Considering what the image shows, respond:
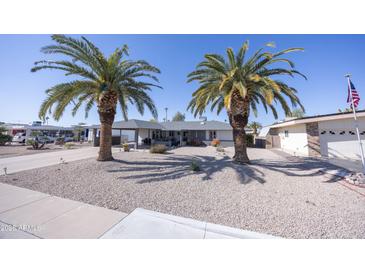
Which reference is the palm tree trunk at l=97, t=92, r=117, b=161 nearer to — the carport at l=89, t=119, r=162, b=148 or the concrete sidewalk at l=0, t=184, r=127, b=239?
the concrete sidewalk at l=0, t=184, r=127, b=239

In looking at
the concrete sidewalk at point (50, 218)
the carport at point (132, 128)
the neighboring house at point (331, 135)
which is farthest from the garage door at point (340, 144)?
the carport at point (132, 128)

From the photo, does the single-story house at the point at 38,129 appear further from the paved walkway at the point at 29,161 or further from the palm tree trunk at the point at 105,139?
the palm tree trunk at the point at 105,139

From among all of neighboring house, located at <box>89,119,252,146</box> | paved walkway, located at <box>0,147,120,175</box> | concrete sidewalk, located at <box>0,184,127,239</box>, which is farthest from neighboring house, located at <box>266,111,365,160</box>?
paved walkway, located at <box>0,147,120,175</box>

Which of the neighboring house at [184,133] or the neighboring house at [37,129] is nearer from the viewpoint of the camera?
the neighboring house at [184,133]

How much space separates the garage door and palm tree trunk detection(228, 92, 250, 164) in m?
8.64

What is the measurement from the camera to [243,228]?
353 cm

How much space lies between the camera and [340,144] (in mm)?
12555

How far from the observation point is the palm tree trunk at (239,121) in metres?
9.59

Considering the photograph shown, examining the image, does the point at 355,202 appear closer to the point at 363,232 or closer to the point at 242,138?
the point at 363,232

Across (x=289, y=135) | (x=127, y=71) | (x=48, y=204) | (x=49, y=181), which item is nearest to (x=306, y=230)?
(x=48, y=204)

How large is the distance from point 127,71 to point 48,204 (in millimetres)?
8468

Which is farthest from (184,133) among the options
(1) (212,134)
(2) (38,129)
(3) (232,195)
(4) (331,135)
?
(2) (38,129)

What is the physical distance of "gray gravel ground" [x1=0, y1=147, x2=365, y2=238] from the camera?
3.74 m

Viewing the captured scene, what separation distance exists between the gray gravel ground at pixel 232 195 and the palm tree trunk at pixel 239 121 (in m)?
2.00
